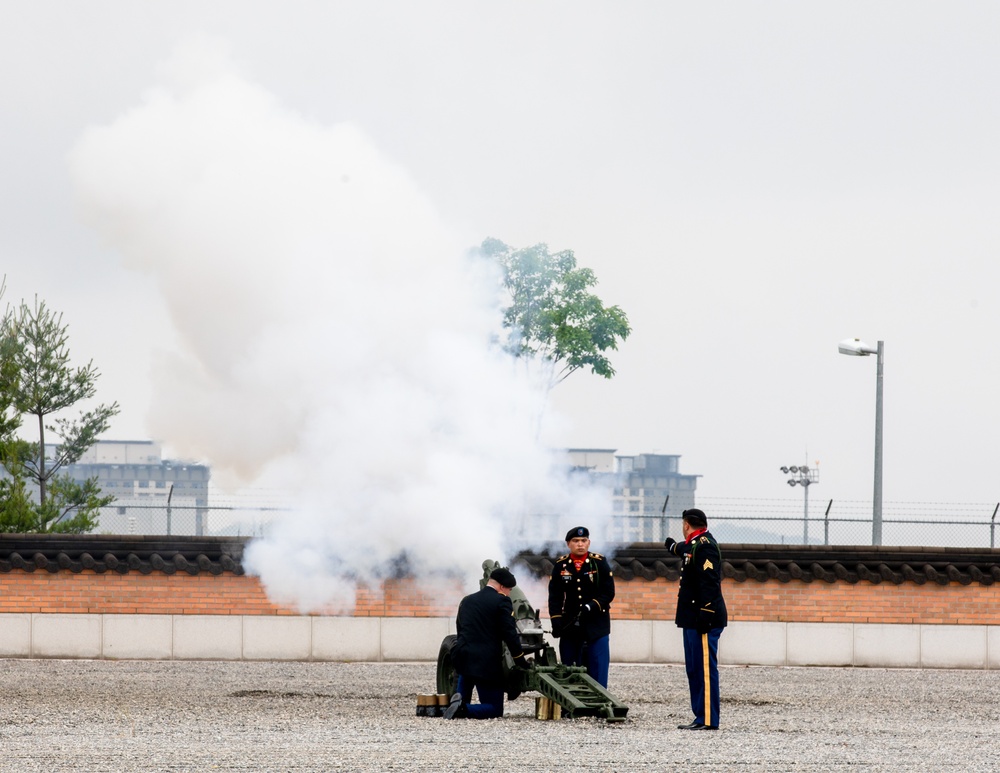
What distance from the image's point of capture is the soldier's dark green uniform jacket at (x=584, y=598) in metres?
14.4

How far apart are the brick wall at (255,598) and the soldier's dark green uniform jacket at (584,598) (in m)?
7.36

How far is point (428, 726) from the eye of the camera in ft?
43.1

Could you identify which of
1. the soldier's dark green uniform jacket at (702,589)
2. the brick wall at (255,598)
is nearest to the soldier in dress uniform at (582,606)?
the soldier's dark green uniform jacket at (702,589)

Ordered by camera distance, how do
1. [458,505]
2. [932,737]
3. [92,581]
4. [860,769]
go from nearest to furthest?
1. [860,769]
2. [932,737]
3. [458,505]
4. [92,581]

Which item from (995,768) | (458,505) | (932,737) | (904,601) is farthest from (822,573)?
(995,768)

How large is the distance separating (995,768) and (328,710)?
6.60m

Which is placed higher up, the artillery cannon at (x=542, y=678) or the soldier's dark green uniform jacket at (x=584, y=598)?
the soldier's dark green uniform jacket at (x=584, y=598)

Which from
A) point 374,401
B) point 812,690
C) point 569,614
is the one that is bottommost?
point 812,690

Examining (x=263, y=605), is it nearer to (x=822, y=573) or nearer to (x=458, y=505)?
(x=458, y=505)

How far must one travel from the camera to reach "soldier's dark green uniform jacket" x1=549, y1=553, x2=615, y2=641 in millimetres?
14438

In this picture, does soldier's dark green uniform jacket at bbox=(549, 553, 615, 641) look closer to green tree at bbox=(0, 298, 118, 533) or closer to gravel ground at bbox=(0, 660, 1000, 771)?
gravel ground at bbox=(0, 660, 1000, 771)

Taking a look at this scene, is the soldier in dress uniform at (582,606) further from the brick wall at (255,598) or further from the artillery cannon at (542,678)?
the brick wall at (255,598)

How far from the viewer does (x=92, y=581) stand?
878 inches

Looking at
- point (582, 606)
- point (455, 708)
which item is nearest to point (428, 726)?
point (455, 708)
